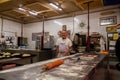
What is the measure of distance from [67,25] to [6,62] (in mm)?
4556

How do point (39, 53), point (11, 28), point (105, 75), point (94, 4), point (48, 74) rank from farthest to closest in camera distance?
point (11, 28) → point (94, 4) → point (39, 53) → point (105, 75) → point (48, 74)

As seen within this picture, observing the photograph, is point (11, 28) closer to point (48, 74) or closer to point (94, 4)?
point (94, 4)

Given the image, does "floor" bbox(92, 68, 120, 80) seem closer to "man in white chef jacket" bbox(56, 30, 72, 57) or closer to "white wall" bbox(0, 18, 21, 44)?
"man in white chef jacket" bbox(56, 30, 72, 57)

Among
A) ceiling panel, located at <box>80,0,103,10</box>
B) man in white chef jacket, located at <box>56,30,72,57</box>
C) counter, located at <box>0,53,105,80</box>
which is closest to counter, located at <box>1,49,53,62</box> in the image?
man in white chef jacket, located at <box>56,30,72,57</box>

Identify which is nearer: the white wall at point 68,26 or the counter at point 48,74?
the counter at point 48,74

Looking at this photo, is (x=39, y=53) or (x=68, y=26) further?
(x=68, y=26)

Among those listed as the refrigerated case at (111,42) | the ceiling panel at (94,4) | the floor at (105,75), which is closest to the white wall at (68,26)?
the ceiling panel at (94,4)

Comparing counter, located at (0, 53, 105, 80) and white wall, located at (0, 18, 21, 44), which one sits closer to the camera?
counter, located at (0, 53, 105, 80)

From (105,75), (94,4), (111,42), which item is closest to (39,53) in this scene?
(105,75)

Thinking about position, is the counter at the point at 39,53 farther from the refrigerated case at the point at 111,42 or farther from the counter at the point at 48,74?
the counter at the point at 48,74

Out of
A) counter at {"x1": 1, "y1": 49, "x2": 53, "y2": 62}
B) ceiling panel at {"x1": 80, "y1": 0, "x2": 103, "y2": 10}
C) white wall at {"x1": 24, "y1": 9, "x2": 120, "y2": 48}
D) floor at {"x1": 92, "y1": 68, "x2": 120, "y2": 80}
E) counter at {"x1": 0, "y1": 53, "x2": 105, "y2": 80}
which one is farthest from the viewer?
white wall at {"x1": 24, "y1": 9, "x2": 120, "y2": 48}

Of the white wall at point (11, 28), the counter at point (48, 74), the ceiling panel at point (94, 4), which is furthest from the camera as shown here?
the white wall at point (11, 28)

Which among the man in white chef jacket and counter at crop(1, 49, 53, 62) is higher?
the man in white chef jacket

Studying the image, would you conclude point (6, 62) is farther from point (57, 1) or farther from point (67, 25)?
point (67, 25)
